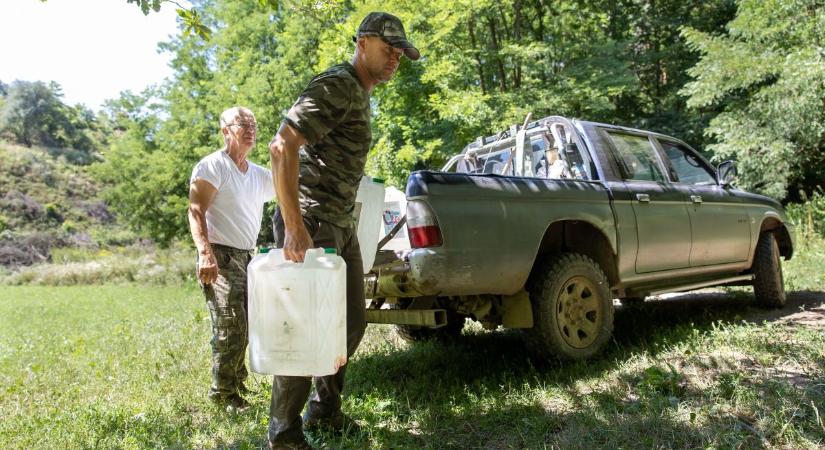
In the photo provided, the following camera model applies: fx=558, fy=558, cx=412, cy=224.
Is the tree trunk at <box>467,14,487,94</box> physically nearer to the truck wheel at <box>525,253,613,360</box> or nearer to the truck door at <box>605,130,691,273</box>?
the truck door at <box>605,130,691,273</box>

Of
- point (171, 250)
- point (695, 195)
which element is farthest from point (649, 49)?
point (171, 250)

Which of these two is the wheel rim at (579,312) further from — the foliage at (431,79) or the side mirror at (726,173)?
the foliage at (431,79)

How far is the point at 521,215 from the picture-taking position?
3643 mm

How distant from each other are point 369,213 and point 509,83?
1343cm

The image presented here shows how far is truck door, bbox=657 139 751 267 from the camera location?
4973mm

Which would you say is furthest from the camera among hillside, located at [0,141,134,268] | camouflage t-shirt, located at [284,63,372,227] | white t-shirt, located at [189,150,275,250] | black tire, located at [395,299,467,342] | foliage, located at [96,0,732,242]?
A: hillside, located at [0,141,134,268]

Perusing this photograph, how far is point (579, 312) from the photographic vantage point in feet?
13.1

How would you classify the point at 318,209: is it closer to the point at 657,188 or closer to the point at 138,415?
the point at 138,415

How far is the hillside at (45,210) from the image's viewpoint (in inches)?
1120

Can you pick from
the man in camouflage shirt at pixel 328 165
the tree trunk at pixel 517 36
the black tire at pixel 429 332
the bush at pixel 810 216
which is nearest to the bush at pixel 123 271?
the tree trunk at pixel 517 36

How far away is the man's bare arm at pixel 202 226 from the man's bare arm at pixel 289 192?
3.93ft

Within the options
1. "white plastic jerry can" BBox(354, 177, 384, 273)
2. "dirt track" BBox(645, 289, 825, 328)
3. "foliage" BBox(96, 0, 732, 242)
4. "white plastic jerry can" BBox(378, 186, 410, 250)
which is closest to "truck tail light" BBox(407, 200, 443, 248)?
"white plastic jerry can" BBox(354, 177, 384, 273)

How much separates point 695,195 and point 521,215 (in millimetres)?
2300

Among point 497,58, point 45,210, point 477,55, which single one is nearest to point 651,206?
point 497,58
